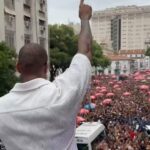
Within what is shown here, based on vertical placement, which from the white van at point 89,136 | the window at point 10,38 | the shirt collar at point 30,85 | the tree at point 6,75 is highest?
the shirt collar at point 30,85

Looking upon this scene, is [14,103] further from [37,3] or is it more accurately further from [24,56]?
[37,3]

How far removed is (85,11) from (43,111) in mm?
545

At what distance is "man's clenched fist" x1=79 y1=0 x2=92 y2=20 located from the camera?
2.40 m

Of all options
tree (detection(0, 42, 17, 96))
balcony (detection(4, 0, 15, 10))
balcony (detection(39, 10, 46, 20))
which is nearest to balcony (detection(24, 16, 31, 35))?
balcony (detection(39, 10, 46, 20))

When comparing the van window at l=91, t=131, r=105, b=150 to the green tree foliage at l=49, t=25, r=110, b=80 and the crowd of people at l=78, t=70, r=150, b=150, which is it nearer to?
the crowd of people at l=78, t=70, r=150, b=150

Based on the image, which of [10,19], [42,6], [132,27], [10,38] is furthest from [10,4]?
[132,27]

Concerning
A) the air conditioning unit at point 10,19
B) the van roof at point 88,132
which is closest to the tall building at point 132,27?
the air conditioning unit at point 10,19

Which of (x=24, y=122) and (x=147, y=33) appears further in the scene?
(x=147, y=33)

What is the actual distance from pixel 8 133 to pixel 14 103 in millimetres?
125

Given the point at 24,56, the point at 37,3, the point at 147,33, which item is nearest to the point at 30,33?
the point at 37,3

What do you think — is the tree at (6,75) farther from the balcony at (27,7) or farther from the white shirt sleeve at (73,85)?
the white shirt sleeve at (73,85)

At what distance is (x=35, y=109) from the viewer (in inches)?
84.9

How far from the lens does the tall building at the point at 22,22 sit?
33719mm

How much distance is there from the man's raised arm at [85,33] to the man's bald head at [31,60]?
0.57 feet
